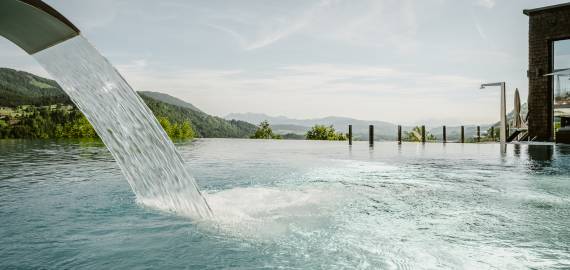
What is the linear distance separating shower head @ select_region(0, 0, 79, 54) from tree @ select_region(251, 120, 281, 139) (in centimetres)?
4175

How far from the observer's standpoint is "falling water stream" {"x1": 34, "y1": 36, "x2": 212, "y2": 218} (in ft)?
9.50

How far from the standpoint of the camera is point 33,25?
211 cm

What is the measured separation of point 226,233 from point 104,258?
788 millimetres

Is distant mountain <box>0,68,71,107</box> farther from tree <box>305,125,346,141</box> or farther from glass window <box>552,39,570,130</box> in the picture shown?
glass window <box>552,39,570,130</box>

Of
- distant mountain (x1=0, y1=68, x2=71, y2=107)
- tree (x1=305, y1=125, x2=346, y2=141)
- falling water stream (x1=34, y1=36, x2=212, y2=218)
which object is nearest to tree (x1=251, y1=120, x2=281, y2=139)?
tree (x1=305, y1=125, x2=346, y2=141)

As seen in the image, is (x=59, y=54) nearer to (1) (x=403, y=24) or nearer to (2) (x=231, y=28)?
(1) (x=403, y=24)

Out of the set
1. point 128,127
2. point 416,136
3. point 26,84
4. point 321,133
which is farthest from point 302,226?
point 26,84

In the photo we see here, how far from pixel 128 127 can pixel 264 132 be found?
4095 cm

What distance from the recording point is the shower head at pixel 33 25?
74.0 inches

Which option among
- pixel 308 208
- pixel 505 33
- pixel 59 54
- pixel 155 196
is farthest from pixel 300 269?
pixel 505 33

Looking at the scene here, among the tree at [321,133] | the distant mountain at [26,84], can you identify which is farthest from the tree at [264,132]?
the distant mountain at [26,84]

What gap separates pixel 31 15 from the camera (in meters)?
1.97

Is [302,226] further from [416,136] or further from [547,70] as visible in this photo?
[416,136]

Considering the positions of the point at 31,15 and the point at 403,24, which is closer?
the point at 31,15
